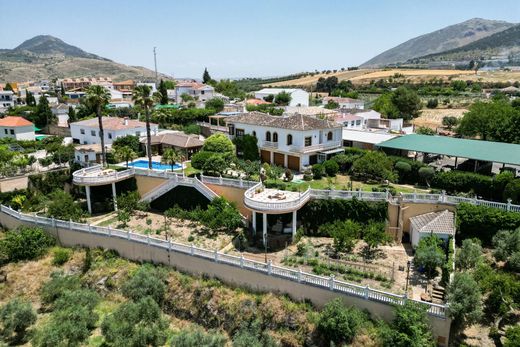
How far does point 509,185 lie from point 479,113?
2416 cm

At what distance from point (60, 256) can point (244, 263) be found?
54.1ft

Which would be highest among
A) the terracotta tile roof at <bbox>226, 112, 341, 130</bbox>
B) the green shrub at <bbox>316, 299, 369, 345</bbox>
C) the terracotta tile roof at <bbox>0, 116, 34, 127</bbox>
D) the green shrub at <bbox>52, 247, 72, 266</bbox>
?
the terracotta tile roof at <bbox>226, 112, 341, 130</bbox>

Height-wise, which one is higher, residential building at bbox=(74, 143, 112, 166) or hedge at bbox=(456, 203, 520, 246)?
residential building at bbox=(74, 143, 112, 166)

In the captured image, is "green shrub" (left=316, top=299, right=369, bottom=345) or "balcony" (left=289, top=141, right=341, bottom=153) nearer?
"green shrub" (left=316, top=299, right=369, bottom=345)

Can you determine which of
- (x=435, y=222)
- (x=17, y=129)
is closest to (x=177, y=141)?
(x=17, y=129)

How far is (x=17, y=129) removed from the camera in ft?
201

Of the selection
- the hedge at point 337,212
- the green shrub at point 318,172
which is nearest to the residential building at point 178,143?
the green shrub at point 318,172

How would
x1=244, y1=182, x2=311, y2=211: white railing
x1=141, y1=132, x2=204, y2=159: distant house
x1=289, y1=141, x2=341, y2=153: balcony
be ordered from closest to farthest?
1. x1=244, y1=182, x2=311, y2=211: white railing
2. x1=289, y1=141, x2=341, y2=153: balcony
3. x1=141, y1=132, x2=204, y2=159: distant house

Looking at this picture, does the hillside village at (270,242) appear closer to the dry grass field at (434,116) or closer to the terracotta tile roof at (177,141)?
the terracotta tile roof at (177,141)

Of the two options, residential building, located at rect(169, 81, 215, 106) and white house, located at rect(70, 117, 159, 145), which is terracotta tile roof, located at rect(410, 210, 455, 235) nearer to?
white house, located at rect(70, 117, 159, 145)

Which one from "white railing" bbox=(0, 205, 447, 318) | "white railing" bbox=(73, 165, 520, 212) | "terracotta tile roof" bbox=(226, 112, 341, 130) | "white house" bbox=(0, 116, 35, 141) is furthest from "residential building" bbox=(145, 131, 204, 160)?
"white house" bbox=(0, 116, 35, 141)

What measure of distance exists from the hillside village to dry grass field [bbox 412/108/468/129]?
84.4 feet

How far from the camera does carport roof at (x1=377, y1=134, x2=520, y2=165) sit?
115 feet

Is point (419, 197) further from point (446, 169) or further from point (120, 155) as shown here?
point (120, 155)
